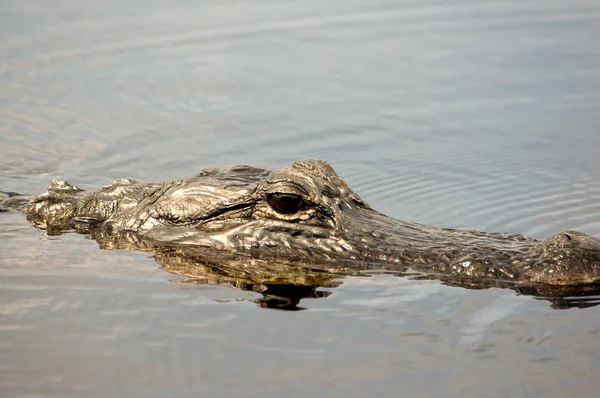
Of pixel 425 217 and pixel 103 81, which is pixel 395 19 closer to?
pixel 103 81

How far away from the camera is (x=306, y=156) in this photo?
37.2 feet

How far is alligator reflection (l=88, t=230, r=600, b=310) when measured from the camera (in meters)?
6.63

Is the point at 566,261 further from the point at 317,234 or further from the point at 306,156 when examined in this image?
the point at 306,156

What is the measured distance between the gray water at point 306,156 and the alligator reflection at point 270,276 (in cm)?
11

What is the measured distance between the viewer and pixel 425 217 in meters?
9.48

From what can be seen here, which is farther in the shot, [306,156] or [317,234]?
[306,156]

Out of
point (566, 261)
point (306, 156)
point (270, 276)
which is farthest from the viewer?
point (306, 156)

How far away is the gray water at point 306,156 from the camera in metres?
5.94

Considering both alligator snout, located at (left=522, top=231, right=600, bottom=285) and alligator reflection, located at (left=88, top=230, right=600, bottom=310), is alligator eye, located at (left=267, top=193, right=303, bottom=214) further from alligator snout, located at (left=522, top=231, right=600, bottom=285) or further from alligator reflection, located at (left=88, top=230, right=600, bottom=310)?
alligator snout, located at (left=522, top=231, right=600, bottom=285)

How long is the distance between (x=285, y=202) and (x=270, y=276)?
57 cm

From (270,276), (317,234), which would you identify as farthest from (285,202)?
(270,276)

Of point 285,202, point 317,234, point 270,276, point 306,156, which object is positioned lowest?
point 270,276

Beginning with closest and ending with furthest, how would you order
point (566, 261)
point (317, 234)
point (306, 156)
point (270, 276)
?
point (566, 261), point (270, 276), point (317, 234), point (306, 156)

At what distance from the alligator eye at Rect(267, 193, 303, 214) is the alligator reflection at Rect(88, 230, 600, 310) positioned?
1.31 ft
